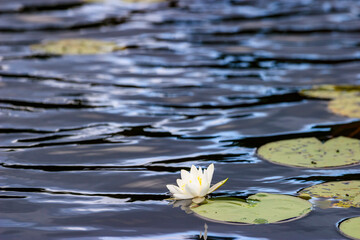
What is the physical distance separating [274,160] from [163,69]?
2377 millimetres

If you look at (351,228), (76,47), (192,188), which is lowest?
(351,228)

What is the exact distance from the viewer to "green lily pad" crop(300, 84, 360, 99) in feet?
14.1

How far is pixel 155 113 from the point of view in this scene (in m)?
4.10

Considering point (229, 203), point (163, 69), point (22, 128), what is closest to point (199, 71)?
point (163, 69)

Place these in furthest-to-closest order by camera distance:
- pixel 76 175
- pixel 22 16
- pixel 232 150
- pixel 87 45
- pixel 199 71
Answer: pixel 22 16 → pixel 87 45 → pixel 199 71 → pixel 232 150 → pixel 76 175

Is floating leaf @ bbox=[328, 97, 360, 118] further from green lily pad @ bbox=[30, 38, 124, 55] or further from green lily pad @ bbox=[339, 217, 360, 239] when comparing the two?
green lily pad @ bbox=[30, 38, 124, 55]

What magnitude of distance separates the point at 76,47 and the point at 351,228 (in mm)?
4068

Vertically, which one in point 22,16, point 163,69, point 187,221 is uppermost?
point 22,16

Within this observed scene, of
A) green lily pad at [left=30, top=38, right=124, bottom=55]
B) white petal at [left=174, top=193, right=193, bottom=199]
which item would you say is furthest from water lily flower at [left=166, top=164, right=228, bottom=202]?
green lily pad at [left=30, top=38, right=124, bottom=55]

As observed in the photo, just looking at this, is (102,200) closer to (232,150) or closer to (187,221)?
(187,221)

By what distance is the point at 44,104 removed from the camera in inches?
166

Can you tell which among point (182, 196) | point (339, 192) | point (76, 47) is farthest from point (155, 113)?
point (76, 47)

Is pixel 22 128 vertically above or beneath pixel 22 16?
beneath

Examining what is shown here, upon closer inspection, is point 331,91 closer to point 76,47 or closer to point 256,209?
point 256,209
